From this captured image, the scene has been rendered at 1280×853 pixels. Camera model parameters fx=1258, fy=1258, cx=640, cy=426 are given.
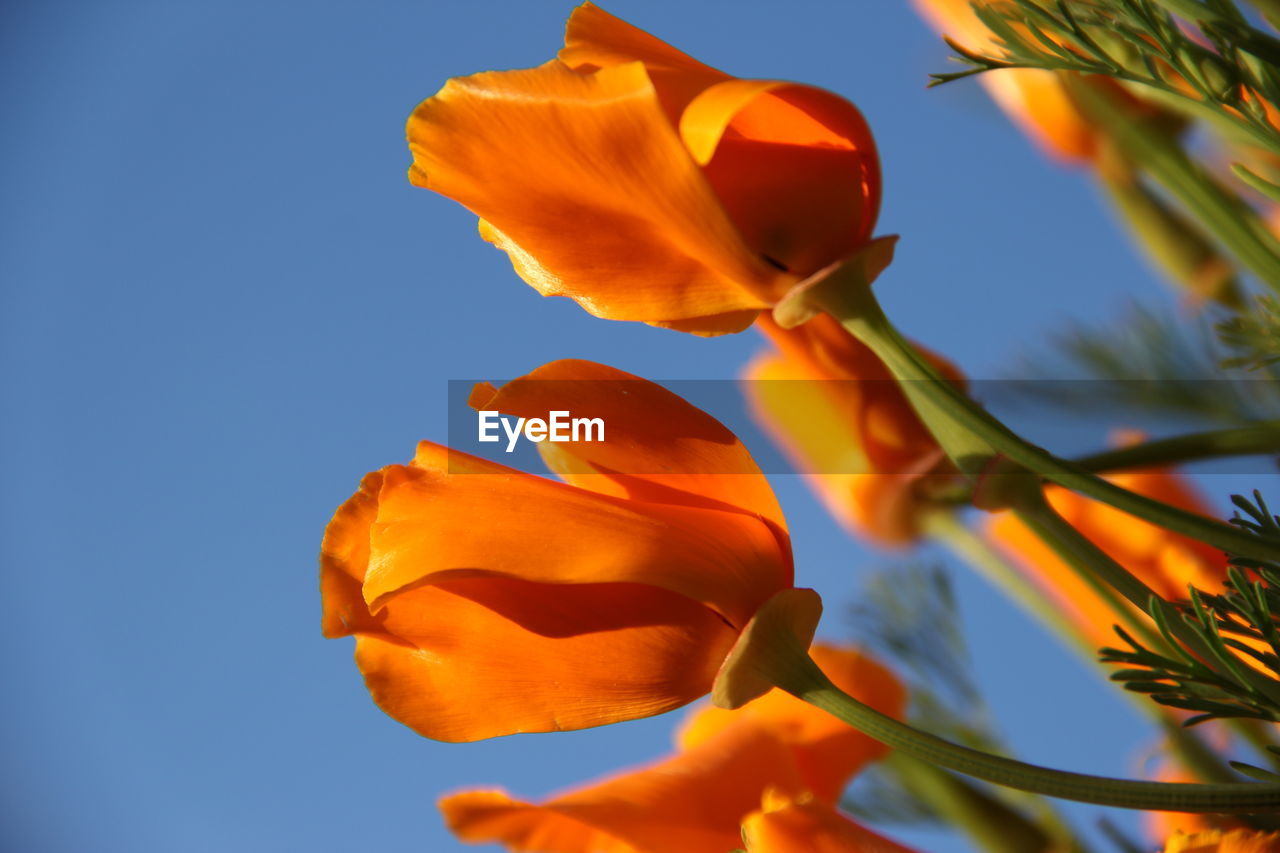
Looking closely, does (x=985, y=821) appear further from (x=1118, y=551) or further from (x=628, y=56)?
(x=628, y=56)

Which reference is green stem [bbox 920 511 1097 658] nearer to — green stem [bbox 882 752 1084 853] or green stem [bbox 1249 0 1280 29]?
green stem [bbox 882 752 1084 853]

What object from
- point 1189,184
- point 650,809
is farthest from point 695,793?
point 1189,184

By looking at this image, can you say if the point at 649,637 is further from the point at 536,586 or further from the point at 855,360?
the point at 855,360

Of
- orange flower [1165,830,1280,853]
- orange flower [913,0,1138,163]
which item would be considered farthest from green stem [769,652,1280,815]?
orange flower [913,0,1138,163]

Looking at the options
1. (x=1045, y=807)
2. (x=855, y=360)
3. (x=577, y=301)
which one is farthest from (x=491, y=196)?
(x=1045, y=807)

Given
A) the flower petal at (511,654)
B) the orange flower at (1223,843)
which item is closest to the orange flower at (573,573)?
the flower petal at (511,654)

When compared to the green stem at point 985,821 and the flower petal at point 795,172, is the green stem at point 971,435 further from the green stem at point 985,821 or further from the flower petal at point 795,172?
the green stem at point 985,821

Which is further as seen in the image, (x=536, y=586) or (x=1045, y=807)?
(x=1045, y=807)
